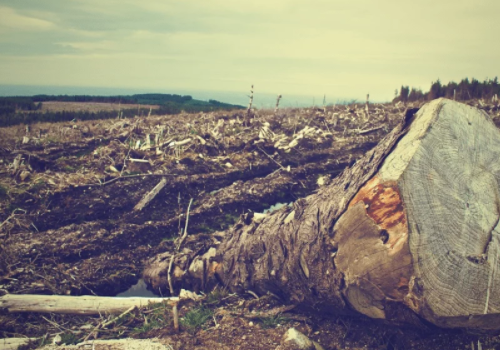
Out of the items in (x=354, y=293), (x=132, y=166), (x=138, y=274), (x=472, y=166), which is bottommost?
(x=138, y=274)

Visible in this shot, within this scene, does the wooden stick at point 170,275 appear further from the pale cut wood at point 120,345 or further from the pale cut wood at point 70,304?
the pale cut wood at point 120,345

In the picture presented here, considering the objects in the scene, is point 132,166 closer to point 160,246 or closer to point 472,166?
point 160,246

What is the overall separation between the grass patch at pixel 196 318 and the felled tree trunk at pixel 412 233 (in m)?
0.98

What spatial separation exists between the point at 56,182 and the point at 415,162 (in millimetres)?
7200

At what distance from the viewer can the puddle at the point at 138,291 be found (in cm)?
571

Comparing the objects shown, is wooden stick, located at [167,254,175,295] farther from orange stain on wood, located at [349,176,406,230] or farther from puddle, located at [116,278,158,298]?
orange stain on wood, located at [349,176,406,230]

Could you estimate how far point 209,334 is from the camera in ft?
13.3

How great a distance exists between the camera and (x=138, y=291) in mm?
5785

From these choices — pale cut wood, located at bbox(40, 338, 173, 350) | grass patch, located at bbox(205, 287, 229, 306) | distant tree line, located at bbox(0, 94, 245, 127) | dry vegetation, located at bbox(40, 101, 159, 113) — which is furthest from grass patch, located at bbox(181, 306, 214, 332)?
dry vegetation, located at bbox(40, 101, 159, 113)

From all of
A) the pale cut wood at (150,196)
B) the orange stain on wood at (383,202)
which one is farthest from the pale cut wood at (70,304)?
the orange stain on wood at (383,202)

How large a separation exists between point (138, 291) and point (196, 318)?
187 centimetres

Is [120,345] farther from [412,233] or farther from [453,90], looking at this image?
[453,90]

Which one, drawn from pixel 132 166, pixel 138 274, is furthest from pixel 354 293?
pixel 132 166

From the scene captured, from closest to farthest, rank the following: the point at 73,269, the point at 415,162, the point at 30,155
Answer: the point at 415,162
the point at 73,269
the point at 30,155
